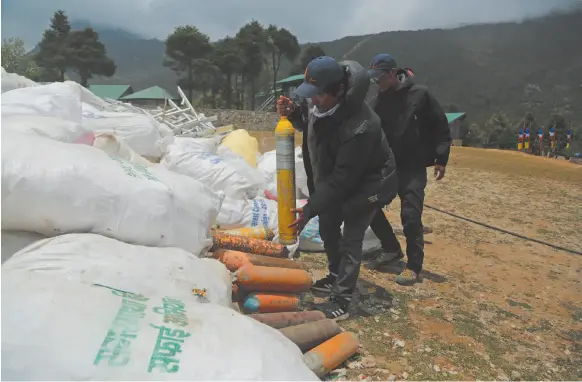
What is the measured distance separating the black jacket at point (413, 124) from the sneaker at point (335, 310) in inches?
45.3

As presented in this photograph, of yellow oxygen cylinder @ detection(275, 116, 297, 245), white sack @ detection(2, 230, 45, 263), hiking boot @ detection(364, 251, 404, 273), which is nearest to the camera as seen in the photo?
white sack @ detection(2, 230, 45, 263)

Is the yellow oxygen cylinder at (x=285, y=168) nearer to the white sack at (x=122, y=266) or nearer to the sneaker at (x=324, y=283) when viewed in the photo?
the sneaker at (x=324, y=283)

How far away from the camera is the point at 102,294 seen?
1.48 m

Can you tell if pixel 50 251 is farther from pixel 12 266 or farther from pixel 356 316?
pixel 356 316

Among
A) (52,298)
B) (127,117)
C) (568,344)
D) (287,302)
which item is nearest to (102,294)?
(52,298)

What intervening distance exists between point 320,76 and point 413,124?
3.75ft

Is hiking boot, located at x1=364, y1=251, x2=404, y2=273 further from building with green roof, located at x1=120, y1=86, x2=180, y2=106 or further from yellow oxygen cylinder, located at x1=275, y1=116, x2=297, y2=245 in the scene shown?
building with green roof, located at x1=120, y1=86, x2=180, y2=106

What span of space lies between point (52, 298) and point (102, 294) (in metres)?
0.16

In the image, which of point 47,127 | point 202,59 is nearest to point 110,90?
point 202,59

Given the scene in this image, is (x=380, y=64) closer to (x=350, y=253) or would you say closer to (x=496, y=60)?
(x=350, y=253)

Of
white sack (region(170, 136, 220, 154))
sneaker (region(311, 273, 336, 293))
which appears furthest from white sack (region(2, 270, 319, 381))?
white sack (region(170, 136, 220, 154))

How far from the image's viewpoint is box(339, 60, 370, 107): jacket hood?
240 cm

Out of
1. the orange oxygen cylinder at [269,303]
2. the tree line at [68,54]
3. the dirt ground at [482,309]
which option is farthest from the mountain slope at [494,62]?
the orange oxygen cylinder at [269,303]

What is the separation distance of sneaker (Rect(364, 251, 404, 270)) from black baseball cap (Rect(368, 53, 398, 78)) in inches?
51.7
